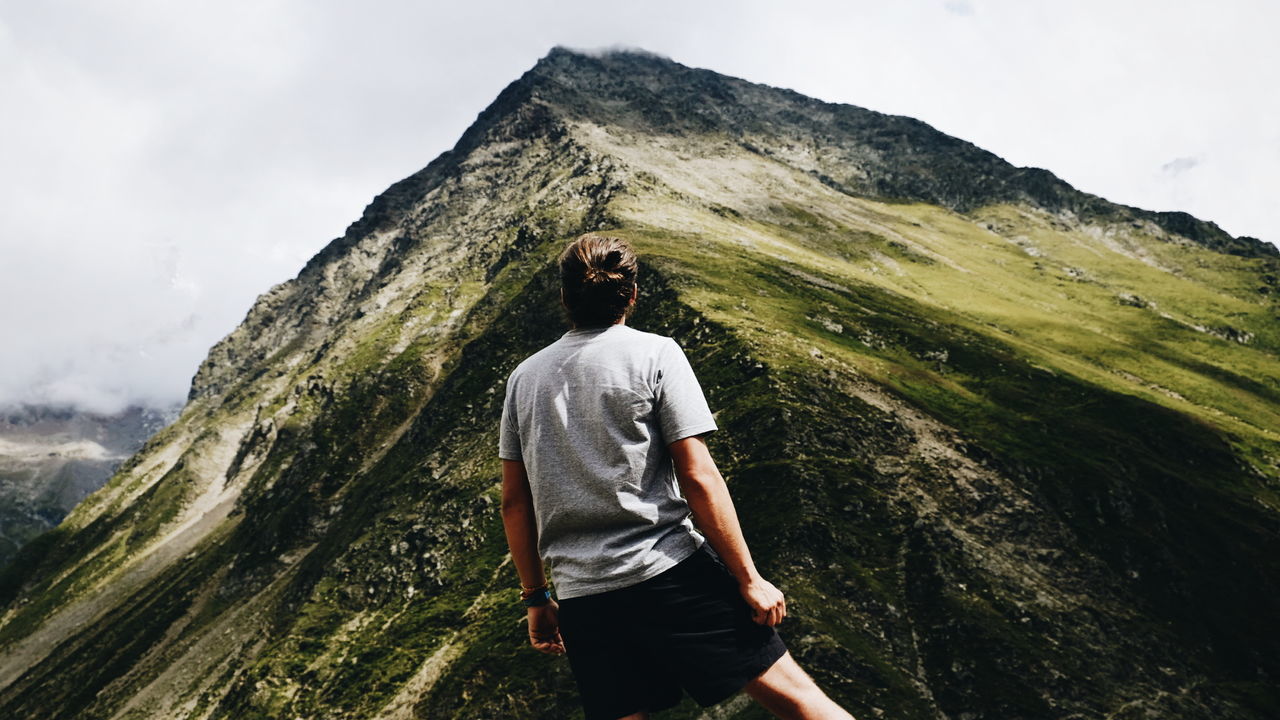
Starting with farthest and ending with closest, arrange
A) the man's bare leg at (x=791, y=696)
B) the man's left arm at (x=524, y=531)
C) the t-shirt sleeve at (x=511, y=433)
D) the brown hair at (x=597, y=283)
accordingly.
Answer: the man's left arm at (x=524, y=531) → the t-shirt sleeve at (x=511, y=433) → the brown hair at (x=597, y=283) → the man's bare leg at (x=791, y=696)

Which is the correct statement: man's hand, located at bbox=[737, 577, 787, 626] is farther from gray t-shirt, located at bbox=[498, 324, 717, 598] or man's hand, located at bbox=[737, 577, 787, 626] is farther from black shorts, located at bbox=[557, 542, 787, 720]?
gray t-shirt, located at bbox=[498, 324, 717, 598]

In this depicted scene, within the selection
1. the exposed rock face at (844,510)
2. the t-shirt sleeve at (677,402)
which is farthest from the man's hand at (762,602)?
the exposed rock face at (844,510)

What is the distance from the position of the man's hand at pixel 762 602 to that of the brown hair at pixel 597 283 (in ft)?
7.50

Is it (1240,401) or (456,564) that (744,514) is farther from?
(1240,401)

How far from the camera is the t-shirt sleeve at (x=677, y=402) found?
4812 millimetres

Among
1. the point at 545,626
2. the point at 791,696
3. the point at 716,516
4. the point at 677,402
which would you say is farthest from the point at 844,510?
the point at 677,402

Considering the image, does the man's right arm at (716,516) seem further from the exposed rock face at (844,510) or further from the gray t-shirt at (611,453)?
the exposed rock face at (844,510)

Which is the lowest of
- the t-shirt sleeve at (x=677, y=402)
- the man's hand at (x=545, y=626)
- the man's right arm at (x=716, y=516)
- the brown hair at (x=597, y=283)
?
the man's hand at (x=545, y=626)

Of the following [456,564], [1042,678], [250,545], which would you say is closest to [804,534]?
[1042,678]

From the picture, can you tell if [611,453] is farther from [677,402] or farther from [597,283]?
[597,283]

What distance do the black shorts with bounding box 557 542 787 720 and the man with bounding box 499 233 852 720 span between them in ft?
0.03

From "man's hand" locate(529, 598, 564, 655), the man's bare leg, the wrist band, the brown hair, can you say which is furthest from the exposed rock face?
the brown hair

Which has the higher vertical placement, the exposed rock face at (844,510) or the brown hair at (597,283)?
the brown hair at (597,283)

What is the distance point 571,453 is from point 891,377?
54.4 metres
